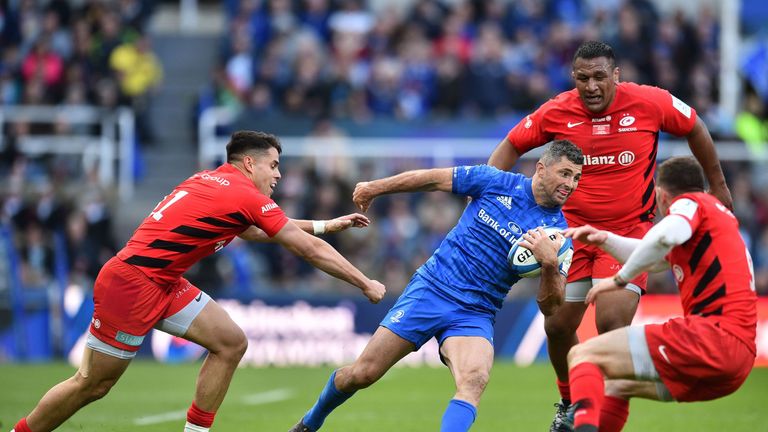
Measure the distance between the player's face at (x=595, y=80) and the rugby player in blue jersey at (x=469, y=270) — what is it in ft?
2.80

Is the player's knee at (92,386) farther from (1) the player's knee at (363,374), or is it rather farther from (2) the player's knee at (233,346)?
(1) the player's knee at (363,374)

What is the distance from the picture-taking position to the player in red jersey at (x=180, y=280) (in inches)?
330

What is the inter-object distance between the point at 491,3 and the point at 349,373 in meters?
17.5

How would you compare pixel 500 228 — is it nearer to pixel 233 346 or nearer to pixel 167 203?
pixel 233 346

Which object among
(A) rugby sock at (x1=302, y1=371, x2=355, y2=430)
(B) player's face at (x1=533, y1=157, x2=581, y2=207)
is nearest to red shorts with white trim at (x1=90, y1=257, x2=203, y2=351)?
(A) rugby sock at (x1=302, y1=371, x2=355, y2=430)

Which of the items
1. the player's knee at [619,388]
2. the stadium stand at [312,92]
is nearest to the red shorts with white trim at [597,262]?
the player's knee at [619,388]

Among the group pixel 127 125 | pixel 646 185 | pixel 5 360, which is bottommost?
pixel 5 360

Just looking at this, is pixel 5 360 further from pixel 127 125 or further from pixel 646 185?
pixel 646 185

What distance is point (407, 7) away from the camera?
26.1 metres

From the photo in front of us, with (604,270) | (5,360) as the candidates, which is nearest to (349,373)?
(604,270)

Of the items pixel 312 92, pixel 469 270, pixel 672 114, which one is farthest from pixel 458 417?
pixel 312 92

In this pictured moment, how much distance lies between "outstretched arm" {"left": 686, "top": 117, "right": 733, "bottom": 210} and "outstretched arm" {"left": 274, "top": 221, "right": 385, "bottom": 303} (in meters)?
2.92

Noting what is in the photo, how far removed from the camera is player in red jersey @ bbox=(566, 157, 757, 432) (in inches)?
279

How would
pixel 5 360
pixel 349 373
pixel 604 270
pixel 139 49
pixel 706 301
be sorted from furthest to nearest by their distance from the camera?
pixel 139 49
pixel 5 360
pixel 604 270
pixel 349 373
pixel 706 301
